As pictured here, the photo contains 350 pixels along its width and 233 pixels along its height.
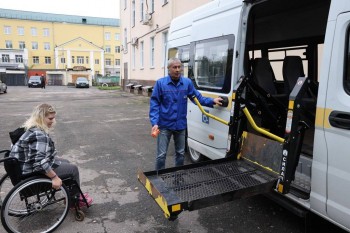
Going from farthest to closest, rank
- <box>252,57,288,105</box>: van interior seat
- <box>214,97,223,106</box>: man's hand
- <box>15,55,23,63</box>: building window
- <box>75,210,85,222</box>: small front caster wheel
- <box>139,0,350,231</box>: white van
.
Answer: <box>15,55,23,63</box>: building window, <box>252,57,288,105</box>: van interior seat, <box>214,97,223,106</box>: man's hand, <box>75,210,85,222</box>: small front caster wheel, <box>139,0,350,231</box>: white van

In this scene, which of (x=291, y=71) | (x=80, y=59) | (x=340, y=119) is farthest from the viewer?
(x=80, y=59)

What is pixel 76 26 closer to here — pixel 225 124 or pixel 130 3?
pixel 130 3

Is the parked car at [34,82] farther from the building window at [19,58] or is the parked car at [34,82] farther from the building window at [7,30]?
the building window at [7,30]

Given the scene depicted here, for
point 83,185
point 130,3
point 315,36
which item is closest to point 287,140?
point 83,185

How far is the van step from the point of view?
2787 mm

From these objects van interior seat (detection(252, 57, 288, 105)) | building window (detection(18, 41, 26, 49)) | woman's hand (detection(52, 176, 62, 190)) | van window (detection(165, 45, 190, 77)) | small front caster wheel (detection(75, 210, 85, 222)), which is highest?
building window (detection(18, 41, 26, 49))

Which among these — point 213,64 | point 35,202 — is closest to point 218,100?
point 213,64

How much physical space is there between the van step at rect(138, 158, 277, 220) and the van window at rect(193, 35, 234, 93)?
1.14m

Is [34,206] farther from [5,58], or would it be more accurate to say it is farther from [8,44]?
[8,44]

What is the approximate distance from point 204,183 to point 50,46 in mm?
70518

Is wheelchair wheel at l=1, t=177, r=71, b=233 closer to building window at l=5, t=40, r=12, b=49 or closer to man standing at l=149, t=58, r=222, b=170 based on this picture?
man standing at l=149, t=58, r=222, b=170

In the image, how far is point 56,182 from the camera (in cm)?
335

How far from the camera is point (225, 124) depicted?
4.11m

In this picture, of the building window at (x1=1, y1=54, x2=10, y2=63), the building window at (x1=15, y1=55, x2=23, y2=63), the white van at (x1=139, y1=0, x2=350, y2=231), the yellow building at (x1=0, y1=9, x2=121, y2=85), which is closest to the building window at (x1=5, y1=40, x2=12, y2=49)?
the yellow building at (x1=0, y1=9, x2=121, y2=85)
